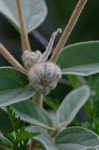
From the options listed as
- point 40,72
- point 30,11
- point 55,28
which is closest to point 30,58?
point 40,72

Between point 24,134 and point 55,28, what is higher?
point 24,134

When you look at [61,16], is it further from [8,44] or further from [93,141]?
[93,141]

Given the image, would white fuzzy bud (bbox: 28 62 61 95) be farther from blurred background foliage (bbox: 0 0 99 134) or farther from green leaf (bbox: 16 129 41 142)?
blurred background foliage (bbox: 0 0 99 134)

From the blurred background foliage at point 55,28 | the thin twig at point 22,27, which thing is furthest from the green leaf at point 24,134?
the blurred background foliage at point 55,28

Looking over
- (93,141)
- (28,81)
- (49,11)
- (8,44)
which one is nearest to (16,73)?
(28,81)

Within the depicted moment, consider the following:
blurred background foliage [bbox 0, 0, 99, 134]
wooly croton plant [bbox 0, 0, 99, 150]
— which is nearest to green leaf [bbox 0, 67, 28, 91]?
wooly croton plant [bbox 0, 0, 99, 150]

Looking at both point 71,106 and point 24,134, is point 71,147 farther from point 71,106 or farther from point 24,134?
point 71,106

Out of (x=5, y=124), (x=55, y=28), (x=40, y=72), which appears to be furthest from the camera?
(x=55, y=28)
